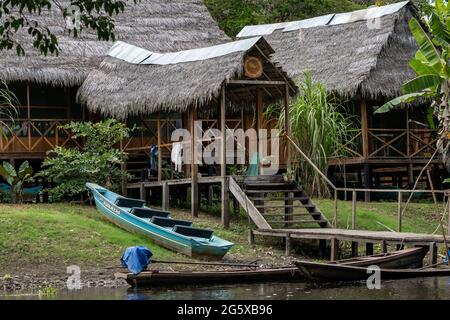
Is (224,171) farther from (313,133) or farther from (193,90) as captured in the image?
(313,133)

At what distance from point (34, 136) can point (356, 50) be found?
25.7 ft

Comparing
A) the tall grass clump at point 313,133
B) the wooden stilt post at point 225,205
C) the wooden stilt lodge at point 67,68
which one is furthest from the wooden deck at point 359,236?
the wooden stilt lodge at point 67,68

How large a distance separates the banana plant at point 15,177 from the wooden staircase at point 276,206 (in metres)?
4.46

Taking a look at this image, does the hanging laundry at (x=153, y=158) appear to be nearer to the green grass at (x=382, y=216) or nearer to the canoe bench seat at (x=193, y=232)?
the green grass at (x=382, y=216)

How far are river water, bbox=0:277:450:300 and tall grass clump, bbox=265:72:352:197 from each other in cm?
639

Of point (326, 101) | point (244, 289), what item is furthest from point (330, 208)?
point (244, 289)

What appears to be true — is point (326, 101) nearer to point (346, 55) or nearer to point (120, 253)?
point (346, 55)

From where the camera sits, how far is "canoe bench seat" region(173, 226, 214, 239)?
1593cm

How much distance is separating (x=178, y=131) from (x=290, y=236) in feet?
17.9

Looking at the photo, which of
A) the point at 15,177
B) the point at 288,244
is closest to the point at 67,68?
the point at 15,177

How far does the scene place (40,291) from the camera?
13211 millimetres

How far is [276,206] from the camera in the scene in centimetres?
1717

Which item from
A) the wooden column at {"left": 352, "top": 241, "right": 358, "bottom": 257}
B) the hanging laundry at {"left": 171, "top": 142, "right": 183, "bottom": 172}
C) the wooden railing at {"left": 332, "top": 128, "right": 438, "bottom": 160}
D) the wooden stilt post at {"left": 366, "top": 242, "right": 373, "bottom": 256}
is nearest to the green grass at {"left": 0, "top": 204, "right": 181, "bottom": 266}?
the hanging laundry at {"left": 171, "top": 142, "right": 183, "bottom": 172}
